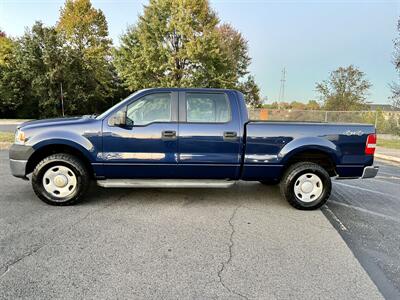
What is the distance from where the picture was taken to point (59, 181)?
15.7 feet

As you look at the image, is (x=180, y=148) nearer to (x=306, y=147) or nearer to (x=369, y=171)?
(x=306, y=147)

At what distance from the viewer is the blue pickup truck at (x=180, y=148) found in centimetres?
474

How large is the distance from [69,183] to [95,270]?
7.30 feet

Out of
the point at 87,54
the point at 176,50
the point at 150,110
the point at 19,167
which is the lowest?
the point at 19,167

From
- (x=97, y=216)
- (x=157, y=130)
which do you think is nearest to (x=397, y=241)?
(x=157, y=130)

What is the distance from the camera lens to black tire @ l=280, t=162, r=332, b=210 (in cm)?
490

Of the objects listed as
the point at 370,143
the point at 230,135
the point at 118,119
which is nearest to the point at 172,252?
the point at 230,135

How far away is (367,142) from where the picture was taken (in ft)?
16.1

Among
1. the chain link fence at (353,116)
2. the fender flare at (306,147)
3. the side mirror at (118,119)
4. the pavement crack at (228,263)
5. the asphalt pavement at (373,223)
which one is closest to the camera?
the pavement crack at (228,263)

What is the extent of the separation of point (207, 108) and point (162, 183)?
4.55ft

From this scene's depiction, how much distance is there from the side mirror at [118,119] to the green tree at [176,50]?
21960mm

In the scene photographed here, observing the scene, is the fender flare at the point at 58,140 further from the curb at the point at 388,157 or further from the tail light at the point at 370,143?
the curb at the point at 388,157

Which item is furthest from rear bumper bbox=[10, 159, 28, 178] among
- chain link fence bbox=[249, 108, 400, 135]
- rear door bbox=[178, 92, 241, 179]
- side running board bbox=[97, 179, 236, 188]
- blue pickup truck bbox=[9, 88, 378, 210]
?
chain link fence bbox=[249, 108, 400, 135]

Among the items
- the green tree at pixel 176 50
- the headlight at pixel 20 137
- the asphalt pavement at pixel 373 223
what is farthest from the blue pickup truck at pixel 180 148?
the green tree at pixel 176 50
